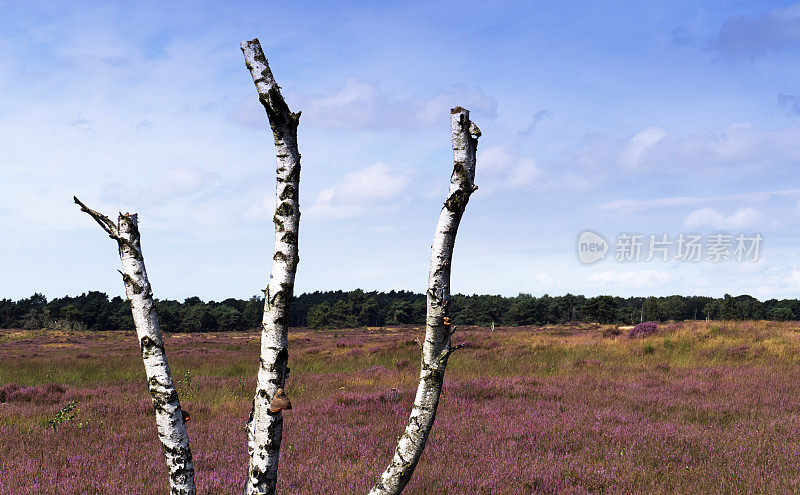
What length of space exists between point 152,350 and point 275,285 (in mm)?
827

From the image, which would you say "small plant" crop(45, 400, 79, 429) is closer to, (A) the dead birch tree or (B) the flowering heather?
(A) the dead birch tree

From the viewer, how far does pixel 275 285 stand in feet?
8.70

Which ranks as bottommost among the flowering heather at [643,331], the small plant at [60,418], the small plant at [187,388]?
the small plant at [187,388]

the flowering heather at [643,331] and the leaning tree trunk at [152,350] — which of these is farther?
the flowering heather at [643,331]

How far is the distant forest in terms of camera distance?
86.8m

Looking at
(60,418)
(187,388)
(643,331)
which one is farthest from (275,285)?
(643,331)

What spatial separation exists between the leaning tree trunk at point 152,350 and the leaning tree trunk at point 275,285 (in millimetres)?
449

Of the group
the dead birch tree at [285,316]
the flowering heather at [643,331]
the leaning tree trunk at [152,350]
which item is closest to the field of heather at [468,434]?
the leaning tree trunk at [152,350]

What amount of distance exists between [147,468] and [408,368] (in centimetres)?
1064

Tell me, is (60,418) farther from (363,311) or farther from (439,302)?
(363,311)

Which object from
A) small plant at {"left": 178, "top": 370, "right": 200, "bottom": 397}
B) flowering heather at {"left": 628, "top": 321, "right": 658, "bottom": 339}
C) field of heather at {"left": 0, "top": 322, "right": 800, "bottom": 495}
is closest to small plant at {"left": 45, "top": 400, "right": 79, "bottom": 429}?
field of heather at {"left": 0, "top": 322, "right": 800, "bottom": 495}

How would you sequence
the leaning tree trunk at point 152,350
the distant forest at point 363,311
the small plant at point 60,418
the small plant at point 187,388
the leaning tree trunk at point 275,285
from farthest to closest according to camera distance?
the distant forest at point 363,311, the small plant at point 187,388, the small plant at point 60,418, the leaning tree trunk at point 152,350, the leaning tree trunk at point 275,285

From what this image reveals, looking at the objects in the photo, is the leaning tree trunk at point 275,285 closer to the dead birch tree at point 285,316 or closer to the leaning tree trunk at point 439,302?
the dead birch tree at point 285,316

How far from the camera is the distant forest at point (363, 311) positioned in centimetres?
8675
